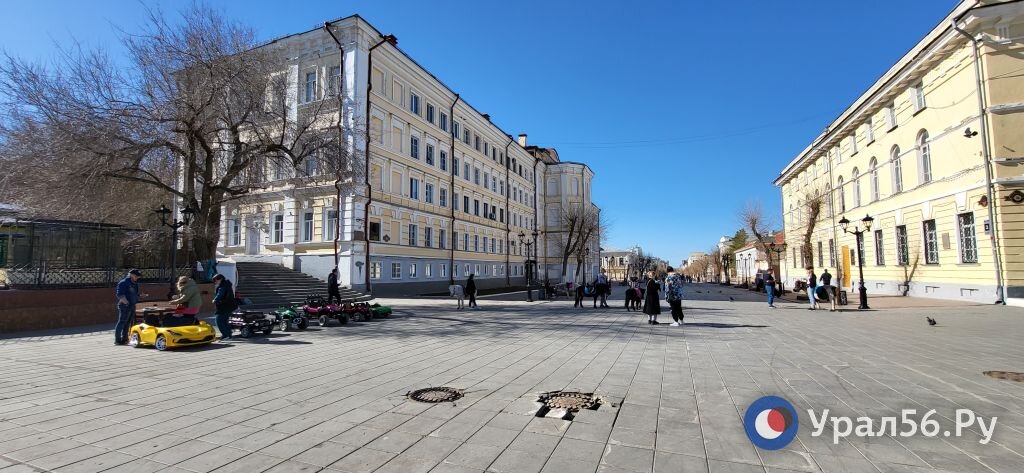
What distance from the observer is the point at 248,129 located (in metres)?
18.7

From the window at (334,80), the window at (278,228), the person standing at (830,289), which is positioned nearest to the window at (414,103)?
the window at (334,80)

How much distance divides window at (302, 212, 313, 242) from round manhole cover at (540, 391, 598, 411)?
2554 centimetres

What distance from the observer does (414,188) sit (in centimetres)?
3209

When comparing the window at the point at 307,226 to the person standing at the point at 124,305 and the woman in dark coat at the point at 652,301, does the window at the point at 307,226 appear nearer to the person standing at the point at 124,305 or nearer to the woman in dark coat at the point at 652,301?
the person standing at the point at 124,305

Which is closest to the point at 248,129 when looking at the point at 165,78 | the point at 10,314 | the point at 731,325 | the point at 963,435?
the point at 165,78

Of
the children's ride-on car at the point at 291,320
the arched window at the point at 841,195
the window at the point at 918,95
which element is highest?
the window at the point at 918,95

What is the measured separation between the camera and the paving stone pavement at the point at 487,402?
3732 mm

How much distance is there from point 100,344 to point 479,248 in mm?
32025

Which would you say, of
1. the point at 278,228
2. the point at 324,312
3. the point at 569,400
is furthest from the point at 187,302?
the point at 278,228

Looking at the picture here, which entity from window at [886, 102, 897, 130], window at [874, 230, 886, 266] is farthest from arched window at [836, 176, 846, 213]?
window at [886, 102, 897, 130]

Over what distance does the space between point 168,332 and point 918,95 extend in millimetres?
32171

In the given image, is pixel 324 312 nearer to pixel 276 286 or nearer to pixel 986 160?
pixel 276 286

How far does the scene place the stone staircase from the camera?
21.3 meters

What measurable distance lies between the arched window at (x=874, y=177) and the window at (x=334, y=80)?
32.2m
